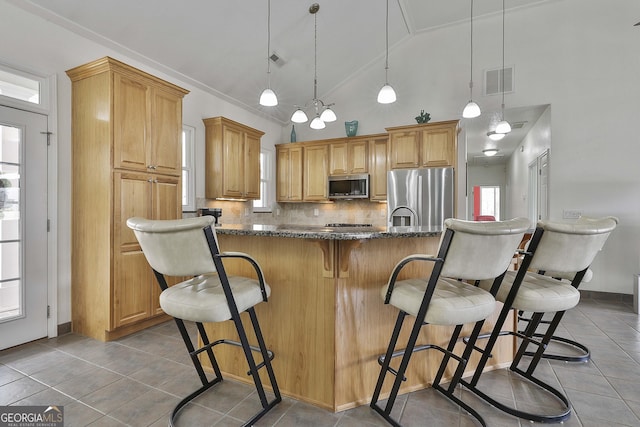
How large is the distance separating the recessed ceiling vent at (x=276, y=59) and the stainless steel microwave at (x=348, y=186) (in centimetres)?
193

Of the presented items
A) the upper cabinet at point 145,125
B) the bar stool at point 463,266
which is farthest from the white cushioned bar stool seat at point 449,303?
the upper cabinet at point 145,125

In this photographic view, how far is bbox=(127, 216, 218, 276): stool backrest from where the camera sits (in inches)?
55.0

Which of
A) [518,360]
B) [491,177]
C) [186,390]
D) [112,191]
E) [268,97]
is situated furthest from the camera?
[491,177]

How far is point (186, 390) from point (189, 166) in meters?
3.00

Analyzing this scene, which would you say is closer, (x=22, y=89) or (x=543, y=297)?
(x=543, y=297)

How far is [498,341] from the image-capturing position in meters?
2.25

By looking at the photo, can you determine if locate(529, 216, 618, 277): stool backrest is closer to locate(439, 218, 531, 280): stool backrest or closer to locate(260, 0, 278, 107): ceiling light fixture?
locate(439, 218, 531, 280): stool backrest

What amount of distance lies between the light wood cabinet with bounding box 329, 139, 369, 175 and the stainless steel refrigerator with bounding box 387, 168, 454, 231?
62 cm

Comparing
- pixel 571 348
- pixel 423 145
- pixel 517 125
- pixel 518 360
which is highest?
pixel 517 125

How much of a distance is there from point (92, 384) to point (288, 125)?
16.7 ft

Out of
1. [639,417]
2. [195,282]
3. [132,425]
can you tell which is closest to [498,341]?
[639,417]

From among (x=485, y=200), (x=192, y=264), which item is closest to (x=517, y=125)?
(x=192, y=264)

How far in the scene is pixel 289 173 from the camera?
19.2 feet

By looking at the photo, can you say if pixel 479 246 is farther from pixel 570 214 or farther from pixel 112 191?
pixel 570 214
